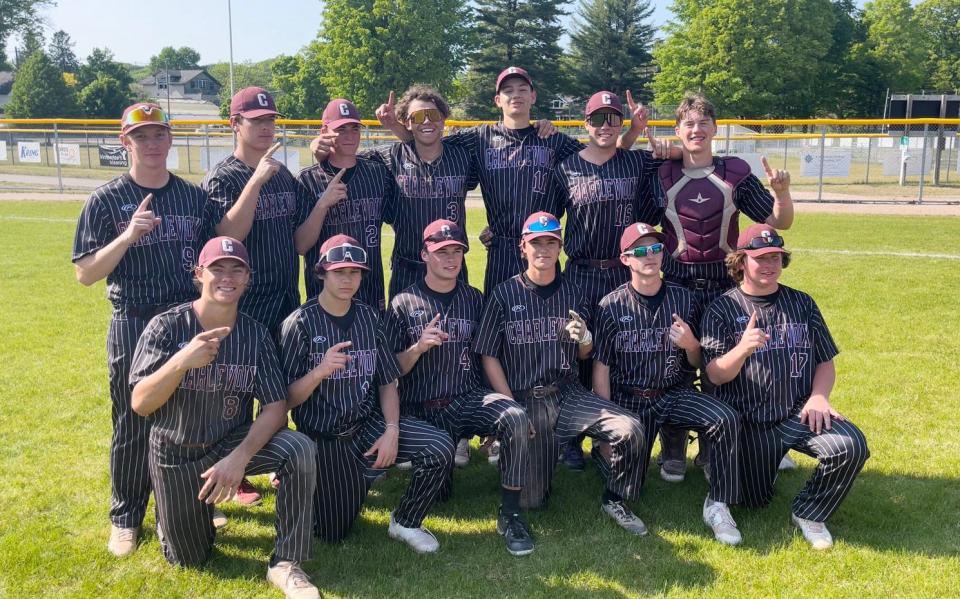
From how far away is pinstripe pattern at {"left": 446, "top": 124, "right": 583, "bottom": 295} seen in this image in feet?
16.6

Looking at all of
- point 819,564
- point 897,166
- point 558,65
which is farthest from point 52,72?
point 819,564

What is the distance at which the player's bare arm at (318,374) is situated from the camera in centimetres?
376

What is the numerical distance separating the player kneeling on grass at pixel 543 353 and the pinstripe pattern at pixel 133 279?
5.45 ft

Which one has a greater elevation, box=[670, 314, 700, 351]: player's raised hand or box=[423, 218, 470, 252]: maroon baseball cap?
box=[423, 218, 470, 252]: maroon baseball cap

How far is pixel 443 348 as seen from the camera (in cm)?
442

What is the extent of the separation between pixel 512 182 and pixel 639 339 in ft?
4.51

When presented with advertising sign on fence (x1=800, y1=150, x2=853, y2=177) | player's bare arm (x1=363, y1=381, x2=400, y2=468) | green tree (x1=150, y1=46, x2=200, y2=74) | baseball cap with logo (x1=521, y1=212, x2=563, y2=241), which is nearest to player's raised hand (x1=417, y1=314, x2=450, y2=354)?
player's bare arm (x1=363, y1=381, x2=400, y2=468)

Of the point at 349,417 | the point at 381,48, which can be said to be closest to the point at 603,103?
the point at 349,417

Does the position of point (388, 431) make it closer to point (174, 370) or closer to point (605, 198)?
point (174, 370)

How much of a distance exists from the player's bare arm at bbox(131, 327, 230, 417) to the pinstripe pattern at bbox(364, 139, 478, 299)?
5.85ft

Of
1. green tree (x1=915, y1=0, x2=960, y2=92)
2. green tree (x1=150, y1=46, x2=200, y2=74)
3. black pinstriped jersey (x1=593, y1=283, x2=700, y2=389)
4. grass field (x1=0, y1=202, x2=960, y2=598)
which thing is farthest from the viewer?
green tree (x1=150, y1=46, x2=200, y2=74)

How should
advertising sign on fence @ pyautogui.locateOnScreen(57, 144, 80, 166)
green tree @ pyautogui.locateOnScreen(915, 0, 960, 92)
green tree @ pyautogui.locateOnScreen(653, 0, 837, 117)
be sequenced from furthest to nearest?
green tree @ pyautogui.locateOnScreen(915, 0, 960, 92)
green tree @ pyautogui.locateOnScreen(653, 0, 837, 117)
advertising sign on fence @ pyautogui.locateOnScreen(57, 144, 80, 166)

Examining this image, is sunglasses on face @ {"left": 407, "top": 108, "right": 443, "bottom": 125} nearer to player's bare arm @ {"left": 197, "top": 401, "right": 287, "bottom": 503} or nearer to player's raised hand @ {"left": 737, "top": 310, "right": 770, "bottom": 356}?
player's bare arm @ {"left": 197, "top": 401, "right": 287, "bottom": 503}

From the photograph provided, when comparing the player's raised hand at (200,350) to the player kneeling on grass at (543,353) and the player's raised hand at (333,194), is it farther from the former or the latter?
the player kneeling on grass at (543,353)
